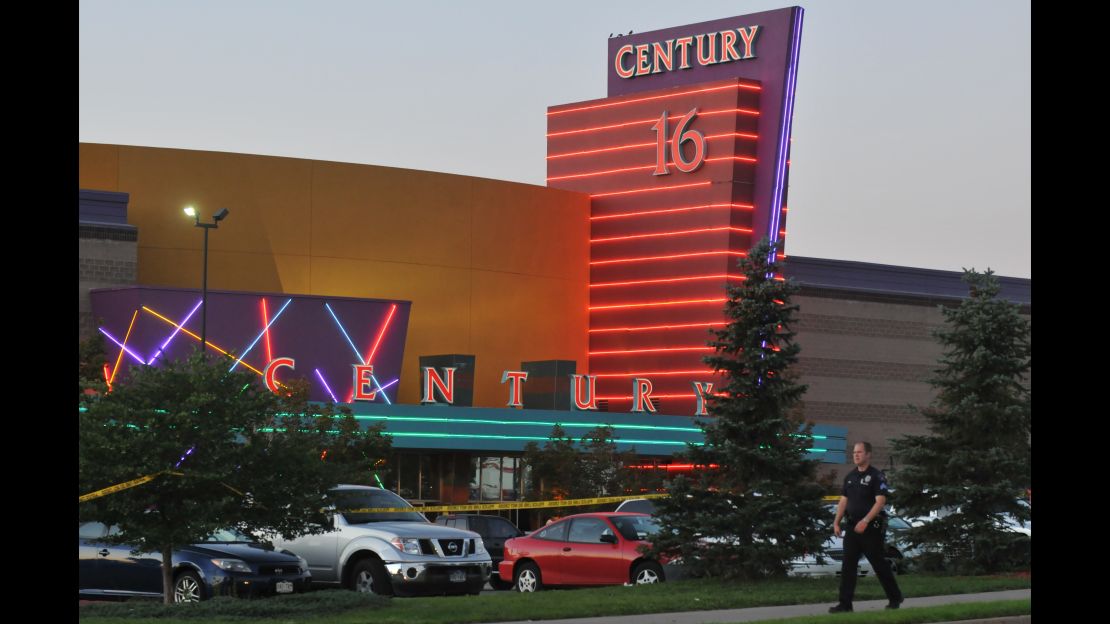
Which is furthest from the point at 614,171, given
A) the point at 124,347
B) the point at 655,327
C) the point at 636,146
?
the point at 124,347

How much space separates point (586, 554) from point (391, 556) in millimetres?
4632

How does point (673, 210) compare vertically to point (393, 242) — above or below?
above

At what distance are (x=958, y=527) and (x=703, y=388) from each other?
37.5m

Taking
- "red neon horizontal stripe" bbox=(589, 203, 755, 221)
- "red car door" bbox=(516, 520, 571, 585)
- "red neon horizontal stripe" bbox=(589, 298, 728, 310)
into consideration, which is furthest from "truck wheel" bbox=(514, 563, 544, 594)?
"red neon horizontal stripe" bbox=(589, 203, 755, 221)

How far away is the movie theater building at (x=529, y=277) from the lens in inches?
2174

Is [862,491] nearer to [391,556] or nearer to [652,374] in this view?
[391,556]

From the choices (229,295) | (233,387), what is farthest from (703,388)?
(233,387)

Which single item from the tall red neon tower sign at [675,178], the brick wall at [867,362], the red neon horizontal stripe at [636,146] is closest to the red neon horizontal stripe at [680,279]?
the tall red neon tower sign at [675,178]

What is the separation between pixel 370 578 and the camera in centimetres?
2361

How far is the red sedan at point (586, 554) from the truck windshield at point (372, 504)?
9.08 ft

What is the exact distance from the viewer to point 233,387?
Result: 2025 cm

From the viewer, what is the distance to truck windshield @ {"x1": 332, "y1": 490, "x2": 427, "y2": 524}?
24.5m
